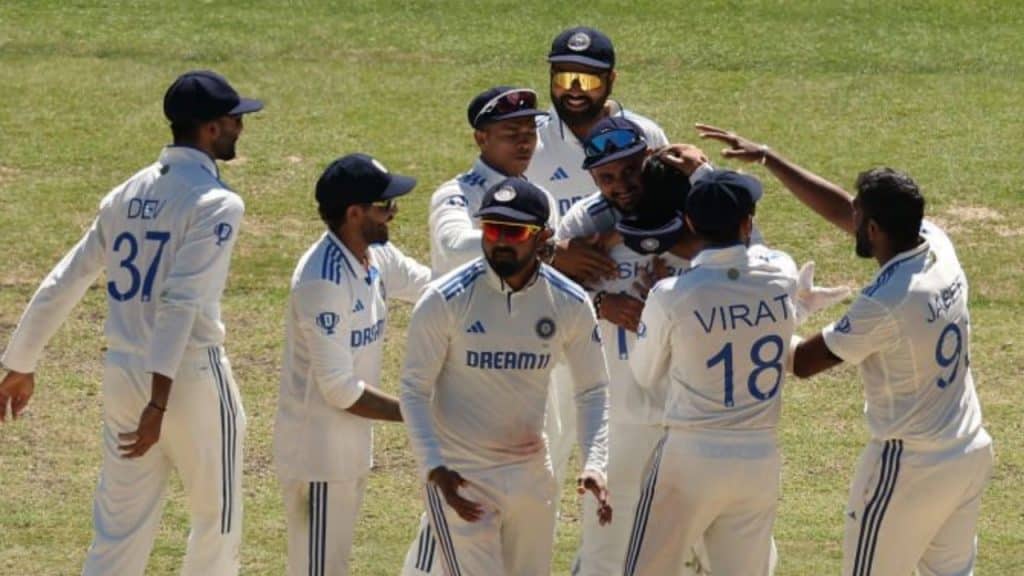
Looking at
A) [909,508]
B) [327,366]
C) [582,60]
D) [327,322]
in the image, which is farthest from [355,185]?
[909,508]

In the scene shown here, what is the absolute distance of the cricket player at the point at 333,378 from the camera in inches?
335

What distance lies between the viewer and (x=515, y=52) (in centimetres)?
1884

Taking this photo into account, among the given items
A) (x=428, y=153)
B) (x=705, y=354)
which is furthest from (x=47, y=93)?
(x=705, y=354)

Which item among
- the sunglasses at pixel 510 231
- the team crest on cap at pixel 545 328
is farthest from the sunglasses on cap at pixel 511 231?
the team crest on cap at pixel 545 328

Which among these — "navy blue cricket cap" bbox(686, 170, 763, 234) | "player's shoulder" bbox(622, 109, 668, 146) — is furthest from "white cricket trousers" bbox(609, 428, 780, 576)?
"player's shoulder" bbox(622, 109, 668, 146)

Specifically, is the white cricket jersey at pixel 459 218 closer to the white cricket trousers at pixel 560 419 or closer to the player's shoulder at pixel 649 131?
the player's shoulder at pixel 649 131

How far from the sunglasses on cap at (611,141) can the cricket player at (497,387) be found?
916 mm

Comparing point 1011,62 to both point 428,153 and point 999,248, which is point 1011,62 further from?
point 428,153

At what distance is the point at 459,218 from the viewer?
30.5 ft

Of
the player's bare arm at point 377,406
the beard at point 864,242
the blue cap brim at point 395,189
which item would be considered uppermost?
the blue cap brim at point 395,189

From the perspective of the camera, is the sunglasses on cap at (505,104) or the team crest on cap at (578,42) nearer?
the sunglasses on cap at (505,104)

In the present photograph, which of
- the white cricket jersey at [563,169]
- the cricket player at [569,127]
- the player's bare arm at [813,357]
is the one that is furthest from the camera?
the white cricket jersey at [563,169]

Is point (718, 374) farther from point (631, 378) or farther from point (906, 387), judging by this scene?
point (631, 378)

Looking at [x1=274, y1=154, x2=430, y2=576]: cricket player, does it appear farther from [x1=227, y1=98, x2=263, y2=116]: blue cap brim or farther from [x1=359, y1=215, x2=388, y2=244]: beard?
[x1=227, y1=98, x2=263, y2=116]: blue cap brim
